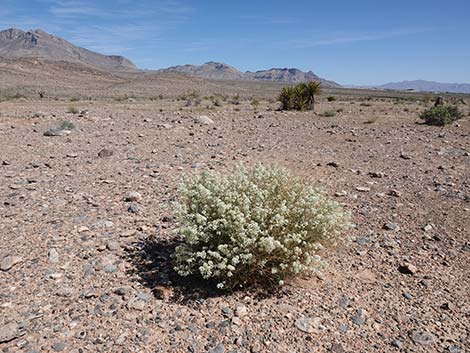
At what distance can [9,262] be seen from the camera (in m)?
4.07

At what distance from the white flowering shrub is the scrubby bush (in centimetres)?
1622

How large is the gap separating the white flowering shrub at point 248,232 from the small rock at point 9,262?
156 centimetres

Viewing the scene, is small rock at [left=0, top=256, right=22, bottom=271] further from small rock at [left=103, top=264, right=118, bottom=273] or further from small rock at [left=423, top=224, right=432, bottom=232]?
small rock at [left=423, top=224, right=432, bottom=232]

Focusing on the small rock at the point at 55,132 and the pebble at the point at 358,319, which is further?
the small rock at the point at 55,132

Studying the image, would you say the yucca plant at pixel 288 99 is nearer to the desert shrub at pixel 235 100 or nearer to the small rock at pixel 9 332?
the desert shrub at pixel 235 100

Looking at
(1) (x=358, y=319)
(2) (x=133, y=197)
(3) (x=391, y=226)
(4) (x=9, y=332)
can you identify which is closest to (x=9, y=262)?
(4) (x=9, y=332)

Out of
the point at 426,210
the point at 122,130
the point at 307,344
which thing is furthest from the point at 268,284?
the point at 122,130

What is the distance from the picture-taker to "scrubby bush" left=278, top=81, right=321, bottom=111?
20281mm

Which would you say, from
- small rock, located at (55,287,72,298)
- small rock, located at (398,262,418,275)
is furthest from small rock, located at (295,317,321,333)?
small rock, located at (55,287,72,298)

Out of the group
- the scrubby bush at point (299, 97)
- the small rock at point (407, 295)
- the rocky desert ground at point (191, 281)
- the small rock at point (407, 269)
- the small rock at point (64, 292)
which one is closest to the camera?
the rocky desert ground at point (191, 281)

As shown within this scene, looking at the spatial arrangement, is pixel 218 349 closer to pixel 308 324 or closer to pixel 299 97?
pixel 308 324

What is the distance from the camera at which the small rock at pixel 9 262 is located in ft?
13.2

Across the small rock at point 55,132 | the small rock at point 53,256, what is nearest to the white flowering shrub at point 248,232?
the small rock at point 53,256

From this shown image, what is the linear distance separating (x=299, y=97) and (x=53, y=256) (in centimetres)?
1766
